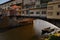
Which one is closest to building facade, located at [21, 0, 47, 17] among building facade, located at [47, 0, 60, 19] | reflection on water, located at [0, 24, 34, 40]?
building facade, located at [47, 0, 60, 19]

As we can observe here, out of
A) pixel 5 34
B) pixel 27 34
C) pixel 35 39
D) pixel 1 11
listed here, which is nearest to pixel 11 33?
pixel 5 34

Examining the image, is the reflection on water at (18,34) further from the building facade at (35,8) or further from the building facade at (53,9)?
the building facade at (53,9)

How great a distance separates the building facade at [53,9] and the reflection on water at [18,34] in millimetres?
343

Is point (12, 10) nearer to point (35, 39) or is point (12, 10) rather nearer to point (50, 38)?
point (35, 39)

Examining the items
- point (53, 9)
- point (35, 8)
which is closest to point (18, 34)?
point (35, 8)

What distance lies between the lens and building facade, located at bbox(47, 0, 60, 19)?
1.26m

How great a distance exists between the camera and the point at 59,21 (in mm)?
1236

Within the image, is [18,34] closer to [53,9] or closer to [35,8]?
[35,8]

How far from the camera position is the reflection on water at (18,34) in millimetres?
1555

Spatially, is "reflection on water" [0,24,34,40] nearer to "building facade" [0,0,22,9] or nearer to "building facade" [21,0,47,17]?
"building facade" [21,0,47,17]

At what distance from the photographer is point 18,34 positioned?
5.20ft

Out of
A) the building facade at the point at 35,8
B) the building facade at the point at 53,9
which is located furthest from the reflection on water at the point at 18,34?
the building facade at the point at 53,9

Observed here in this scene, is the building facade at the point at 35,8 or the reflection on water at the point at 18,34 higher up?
the building facade at the point at 35,8

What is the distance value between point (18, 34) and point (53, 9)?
1.79ft
